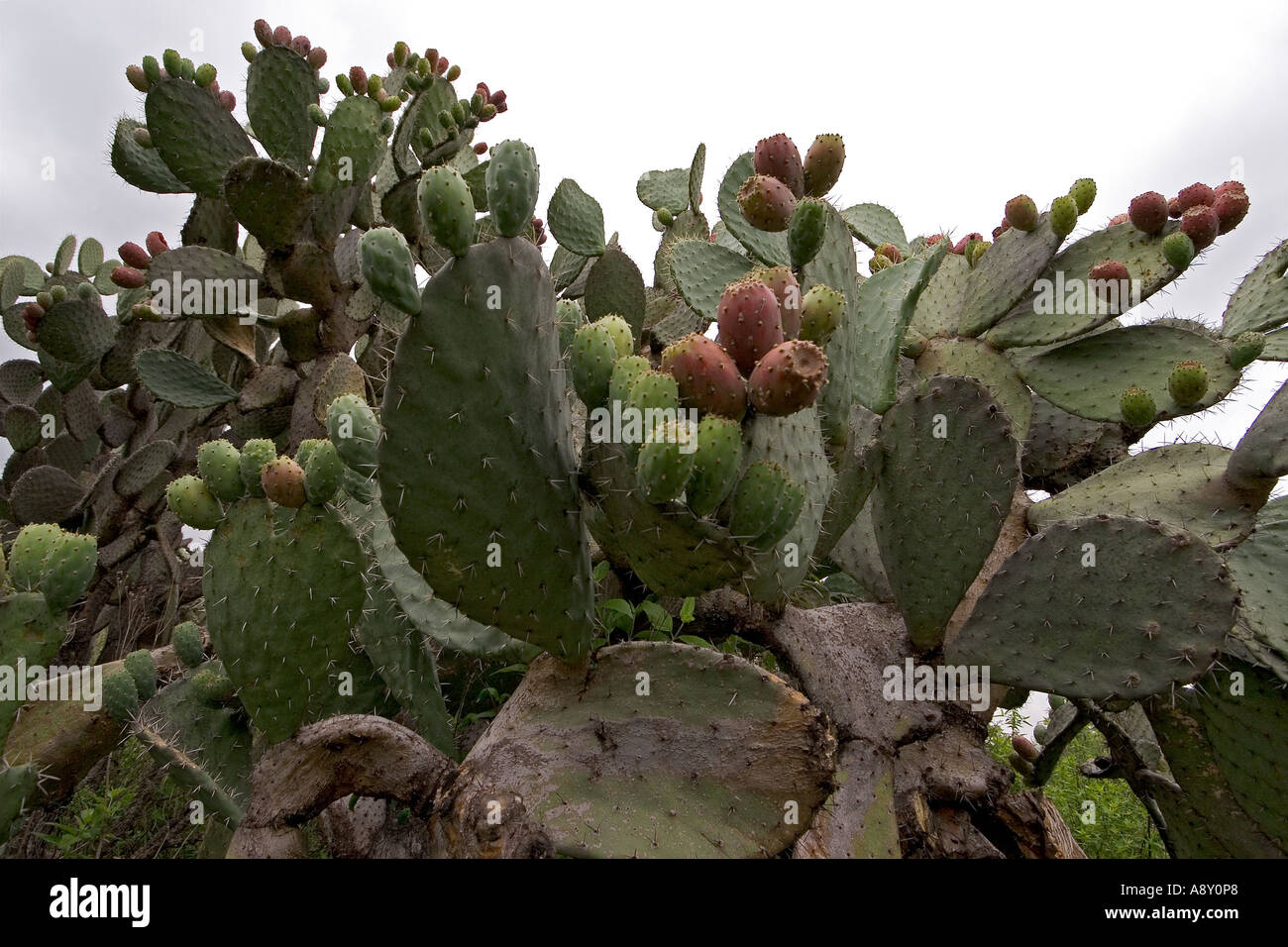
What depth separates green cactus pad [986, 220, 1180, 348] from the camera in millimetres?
2270

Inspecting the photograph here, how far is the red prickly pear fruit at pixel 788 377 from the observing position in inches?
47.6

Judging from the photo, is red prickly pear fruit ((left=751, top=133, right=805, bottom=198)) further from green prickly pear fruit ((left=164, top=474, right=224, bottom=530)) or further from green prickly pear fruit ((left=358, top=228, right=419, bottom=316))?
green prickly pear fruit ((left=164, top=474, right=224, bottom=530))

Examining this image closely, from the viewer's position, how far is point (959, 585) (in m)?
1.83

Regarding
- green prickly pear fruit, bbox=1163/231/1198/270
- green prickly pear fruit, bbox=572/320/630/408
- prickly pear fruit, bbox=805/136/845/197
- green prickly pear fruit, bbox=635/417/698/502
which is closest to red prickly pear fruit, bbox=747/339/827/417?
green prickly pear fruit, bbox=635/417/698/502

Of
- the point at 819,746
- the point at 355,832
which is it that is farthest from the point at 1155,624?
the point at 355,832

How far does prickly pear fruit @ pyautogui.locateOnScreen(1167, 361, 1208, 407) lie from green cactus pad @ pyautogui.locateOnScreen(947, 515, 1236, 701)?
0.66 meters

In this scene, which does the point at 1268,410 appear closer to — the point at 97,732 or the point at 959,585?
the point at 959,585

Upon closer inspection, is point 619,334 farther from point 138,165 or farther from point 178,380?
point 138,165

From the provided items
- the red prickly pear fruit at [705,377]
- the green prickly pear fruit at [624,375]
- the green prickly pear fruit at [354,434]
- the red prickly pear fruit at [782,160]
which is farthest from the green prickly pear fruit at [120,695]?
the red prickly pear fruit at [782,160]

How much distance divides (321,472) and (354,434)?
190mm

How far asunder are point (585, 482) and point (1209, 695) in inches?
62.0

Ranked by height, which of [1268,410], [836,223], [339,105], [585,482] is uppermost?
[339,105]

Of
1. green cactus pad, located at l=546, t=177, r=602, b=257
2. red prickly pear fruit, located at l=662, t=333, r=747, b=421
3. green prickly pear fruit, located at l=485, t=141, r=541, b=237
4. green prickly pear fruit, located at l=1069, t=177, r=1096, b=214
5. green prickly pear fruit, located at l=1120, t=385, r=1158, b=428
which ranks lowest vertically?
red prickly pear fruit, located at l=662, t=333, r=747, b=421
